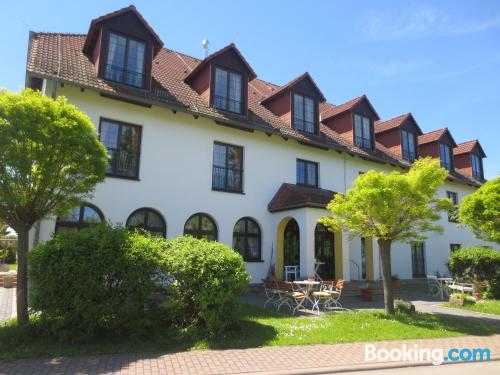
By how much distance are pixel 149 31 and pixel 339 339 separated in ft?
40.2

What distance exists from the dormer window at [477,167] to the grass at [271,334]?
838 inches

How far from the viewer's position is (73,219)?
12188 millimetres

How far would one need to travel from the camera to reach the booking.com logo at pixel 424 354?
712 centimetres

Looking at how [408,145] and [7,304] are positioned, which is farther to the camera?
[408,145]

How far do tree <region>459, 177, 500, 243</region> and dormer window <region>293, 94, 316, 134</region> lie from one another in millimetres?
7454

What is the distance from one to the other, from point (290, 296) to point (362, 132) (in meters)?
11.7

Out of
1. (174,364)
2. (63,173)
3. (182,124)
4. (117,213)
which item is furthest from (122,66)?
(174,364)

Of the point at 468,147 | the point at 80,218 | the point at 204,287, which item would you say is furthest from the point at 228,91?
the point at 468,147

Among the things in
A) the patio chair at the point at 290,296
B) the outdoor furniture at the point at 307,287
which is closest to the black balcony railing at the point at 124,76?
the patio chair at the point at 290,296

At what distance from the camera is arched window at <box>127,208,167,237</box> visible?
43.2 ft

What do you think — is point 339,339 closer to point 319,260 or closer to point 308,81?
point 319,260

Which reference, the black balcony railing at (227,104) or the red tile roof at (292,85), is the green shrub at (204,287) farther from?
the red tile roof at (292,85)

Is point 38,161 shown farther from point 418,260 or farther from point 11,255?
point 11,255

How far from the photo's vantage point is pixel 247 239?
1575 cm
